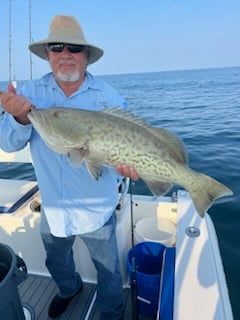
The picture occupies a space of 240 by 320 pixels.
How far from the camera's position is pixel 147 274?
311cm

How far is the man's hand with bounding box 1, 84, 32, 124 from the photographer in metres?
2.03

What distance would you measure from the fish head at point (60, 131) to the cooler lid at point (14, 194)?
1.74 meters

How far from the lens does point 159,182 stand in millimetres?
2320

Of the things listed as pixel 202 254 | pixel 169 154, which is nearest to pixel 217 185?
pixel 169 154

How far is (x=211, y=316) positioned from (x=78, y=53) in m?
2.10

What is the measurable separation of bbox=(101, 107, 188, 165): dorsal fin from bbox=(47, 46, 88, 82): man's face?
0.42 metres

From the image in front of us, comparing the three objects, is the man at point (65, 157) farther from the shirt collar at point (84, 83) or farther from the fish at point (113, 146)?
the fish at point (113, 146)

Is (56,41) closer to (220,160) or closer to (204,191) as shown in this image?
(204,191)

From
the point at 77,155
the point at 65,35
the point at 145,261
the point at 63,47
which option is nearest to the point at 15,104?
the point at 77,155

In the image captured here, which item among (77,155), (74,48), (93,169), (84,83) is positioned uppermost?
(74,48)

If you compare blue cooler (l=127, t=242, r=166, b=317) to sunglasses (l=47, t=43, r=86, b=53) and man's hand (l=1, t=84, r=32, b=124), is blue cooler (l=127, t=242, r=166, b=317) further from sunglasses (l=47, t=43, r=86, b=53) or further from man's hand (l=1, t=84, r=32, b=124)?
sunglasses (l=47, t=43, r=86, b=53)

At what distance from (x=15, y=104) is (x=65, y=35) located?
0.77 meters

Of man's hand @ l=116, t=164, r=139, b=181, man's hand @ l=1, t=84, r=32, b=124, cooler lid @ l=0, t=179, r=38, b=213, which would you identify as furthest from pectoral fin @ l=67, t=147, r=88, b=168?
cooler lid @ l=0, t=179, r=38, b=213

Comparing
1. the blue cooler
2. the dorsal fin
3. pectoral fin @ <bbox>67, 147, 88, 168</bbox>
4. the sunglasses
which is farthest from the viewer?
the blue cooler
